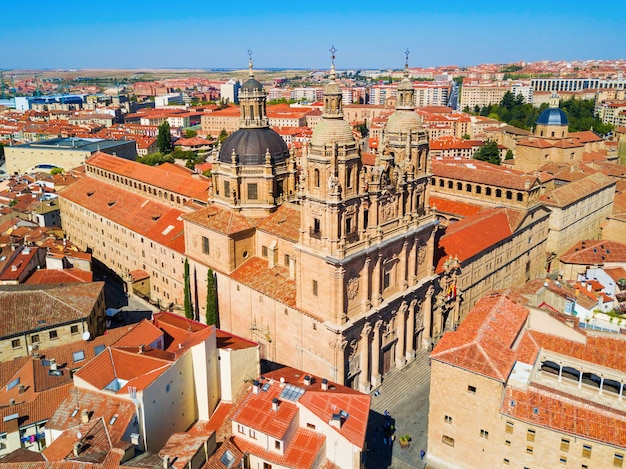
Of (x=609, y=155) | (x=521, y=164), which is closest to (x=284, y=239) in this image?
(x=521, y=164)

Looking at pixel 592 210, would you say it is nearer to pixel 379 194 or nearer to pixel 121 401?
pixel 379 194

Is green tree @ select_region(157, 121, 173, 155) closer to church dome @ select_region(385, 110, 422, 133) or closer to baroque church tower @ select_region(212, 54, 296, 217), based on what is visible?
baroque church tower @ select_region(212, 54, 296, 217)

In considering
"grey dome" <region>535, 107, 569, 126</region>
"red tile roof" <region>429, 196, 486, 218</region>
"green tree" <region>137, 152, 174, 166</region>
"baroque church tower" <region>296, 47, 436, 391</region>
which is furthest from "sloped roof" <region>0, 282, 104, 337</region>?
"grey dome" <region>535, 107, 569, 126</region>

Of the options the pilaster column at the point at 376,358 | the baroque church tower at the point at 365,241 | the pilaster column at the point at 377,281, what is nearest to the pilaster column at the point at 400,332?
the baroque church tower at the point at 365,241

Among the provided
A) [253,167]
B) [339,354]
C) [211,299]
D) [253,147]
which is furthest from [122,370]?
[253,147]

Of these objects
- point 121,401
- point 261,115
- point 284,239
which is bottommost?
point 121,401

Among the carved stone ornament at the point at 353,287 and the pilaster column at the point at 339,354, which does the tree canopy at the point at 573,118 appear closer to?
Answer: the carved stone ornament at the point at 353,287

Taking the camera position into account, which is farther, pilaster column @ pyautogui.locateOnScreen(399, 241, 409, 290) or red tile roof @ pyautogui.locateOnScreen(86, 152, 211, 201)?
red tile roof @ pyautogui.locateOnScreen(86, 152, 211, 201)
